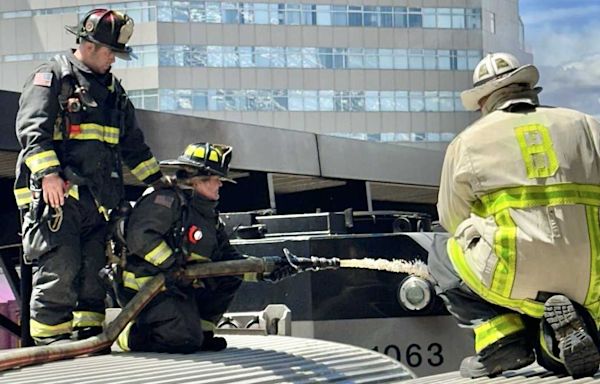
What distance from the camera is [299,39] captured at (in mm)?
56219

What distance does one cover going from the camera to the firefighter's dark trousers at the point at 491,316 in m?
4.04

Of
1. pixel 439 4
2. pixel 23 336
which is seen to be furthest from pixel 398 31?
pixel 23 336

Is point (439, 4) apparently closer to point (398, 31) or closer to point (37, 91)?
point (398, 31)

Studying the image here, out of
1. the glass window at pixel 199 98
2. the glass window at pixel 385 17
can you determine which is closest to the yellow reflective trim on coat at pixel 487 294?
the glass window at pixel 199 98

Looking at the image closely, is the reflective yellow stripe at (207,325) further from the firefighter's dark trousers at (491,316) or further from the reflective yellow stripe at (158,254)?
the firefighter's dark trousers at (491,316)

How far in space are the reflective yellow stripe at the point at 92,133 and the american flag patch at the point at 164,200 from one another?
1.34ft

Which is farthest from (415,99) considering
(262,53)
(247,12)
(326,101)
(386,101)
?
(247,12)

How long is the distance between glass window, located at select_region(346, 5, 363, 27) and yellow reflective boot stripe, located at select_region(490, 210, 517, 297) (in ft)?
177

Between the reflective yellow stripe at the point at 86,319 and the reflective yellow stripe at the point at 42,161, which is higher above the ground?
the reflective yellow stripe at the point at 42,161

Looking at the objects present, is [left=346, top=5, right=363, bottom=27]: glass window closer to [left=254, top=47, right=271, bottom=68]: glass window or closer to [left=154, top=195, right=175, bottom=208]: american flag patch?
[left=254, top=47, right=271, bottom=68]: glass window

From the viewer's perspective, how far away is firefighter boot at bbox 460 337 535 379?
4145 mm

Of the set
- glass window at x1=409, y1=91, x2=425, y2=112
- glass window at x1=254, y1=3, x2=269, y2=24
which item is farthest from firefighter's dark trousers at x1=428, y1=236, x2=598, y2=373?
glass window at x1=409, y1=91, x2=425, y2=112

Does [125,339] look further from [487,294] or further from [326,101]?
[326,101]

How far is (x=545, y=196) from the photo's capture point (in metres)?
4.01
